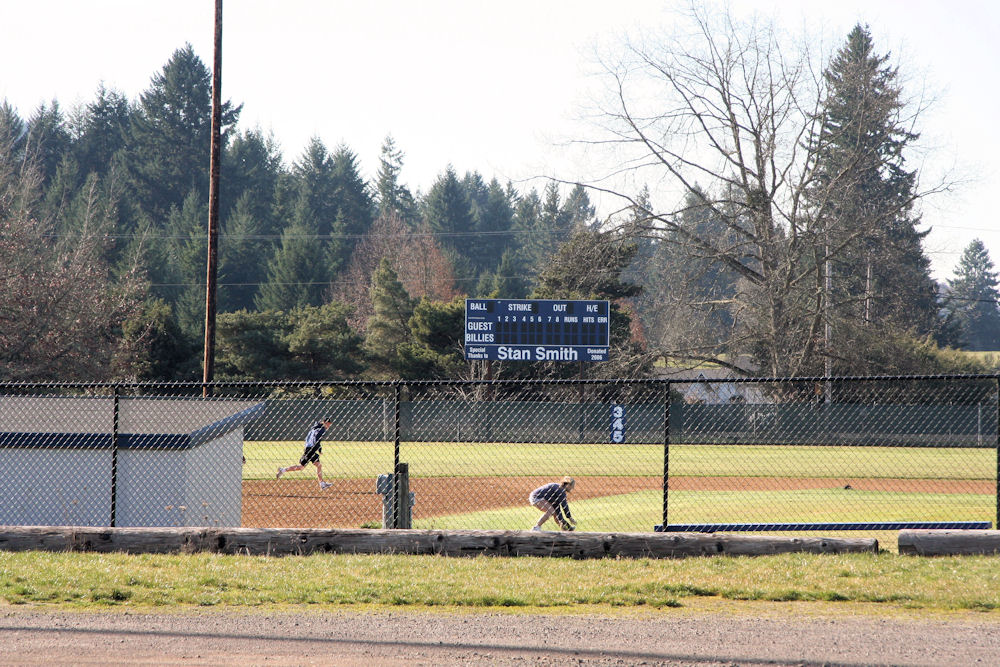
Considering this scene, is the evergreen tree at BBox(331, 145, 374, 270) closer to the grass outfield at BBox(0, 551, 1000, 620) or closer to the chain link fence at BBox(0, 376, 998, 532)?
the chain link fence at BBox(0, 376, 998, 532)

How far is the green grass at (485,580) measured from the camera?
6.93 m

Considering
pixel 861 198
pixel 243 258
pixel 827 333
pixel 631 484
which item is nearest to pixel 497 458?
pixel 631 484

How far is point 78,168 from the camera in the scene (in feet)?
262

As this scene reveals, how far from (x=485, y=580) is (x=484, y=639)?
1.49 m

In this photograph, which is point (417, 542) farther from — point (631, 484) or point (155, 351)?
point (155, 351)

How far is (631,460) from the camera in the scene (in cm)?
2977

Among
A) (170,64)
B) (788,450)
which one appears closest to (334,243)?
(170,64)

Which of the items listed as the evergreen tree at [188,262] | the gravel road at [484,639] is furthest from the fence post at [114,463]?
the evergreen tree at [188,262]

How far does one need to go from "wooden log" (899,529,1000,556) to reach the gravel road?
1.88m

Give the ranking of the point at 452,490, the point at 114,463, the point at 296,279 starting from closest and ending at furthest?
the point at 114,463, the point at 452,490, the point at 296,279

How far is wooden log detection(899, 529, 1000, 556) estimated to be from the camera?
26.8ft

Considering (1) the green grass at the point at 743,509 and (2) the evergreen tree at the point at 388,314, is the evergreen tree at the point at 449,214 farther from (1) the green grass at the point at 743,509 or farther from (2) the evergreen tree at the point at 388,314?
(1) the green grass at the point at 743,509

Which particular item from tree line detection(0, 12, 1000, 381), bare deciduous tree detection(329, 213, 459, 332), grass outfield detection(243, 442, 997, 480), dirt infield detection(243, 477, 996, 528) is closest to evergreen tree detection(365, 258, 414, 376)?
tree line detection(0, 12, 1000, 381)

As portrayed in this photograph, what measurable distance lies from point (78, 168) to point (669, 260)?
59.1 metres
